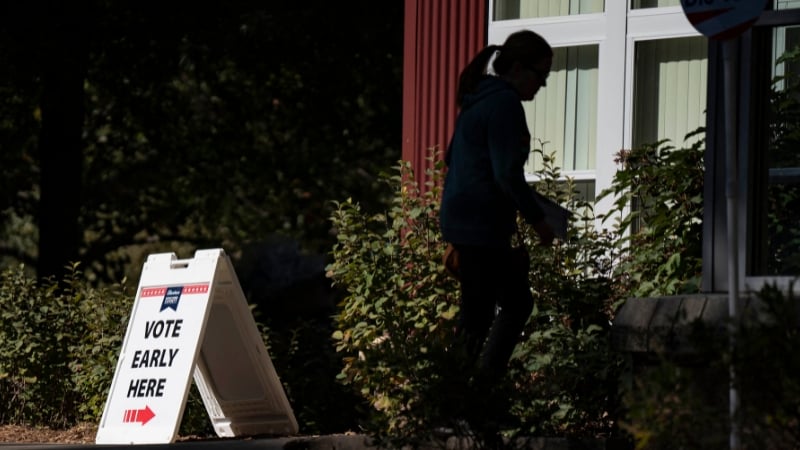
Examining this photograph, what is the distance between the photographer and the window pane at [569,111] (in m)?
Answer: 9.18

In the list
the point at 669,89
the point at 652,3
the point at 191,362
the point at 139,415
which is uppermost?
the point at 652,3

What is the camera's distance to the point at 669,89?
888 centimetres

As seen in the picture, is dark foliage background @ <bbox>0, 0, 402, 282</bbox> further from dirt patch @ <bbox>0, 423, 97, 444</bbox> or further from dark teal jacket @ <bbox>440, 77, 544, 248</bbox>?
dark teal jacket @ <bbox>440, 77, 544, 248</bbox>

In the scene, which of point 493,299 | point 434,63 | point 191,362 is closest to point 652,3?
point 434,63

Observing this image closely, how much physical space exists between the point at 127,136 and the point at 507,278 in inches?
545

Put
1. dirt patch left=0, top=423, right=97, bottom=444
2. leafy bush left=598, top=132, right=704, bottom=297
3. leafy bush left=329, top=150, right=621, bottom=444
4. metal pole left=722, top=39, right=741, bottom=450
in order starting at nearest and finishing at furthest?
metal pole left=722, top=39, right=741, bottom=450, leafy bush left=329, top=150, right=621, bottom=444, leafy bush left=598, top=132, right=704, bottom=297, dirt patch left=0, top=423, right=97, bottom=444

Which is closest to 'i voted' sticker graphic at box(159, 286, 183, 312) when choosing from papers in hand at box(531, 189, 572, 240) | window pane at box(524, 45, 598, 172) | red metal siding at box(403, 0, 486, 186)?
red metal siding at box(403, 0, 486, 186)

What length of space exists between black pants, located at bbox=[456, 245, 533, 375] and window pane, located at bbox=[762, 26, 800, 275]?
1.06 m

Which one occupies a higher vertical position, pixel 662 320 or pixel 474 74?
pixel 474 74

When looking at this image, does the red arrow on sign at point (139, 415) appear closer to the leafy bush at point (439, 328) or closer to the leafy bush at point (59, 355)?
the leafy bush at point (439, 328)

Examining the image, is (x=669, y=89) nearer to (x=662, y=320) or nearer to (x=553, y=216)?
(x=553, y=216)

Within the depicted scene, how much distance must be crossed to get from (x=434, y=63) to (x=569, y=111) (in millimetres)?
1036

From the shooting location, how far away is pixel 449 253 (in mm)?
6559

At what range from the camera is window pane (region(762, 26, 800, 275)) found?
6.33m
